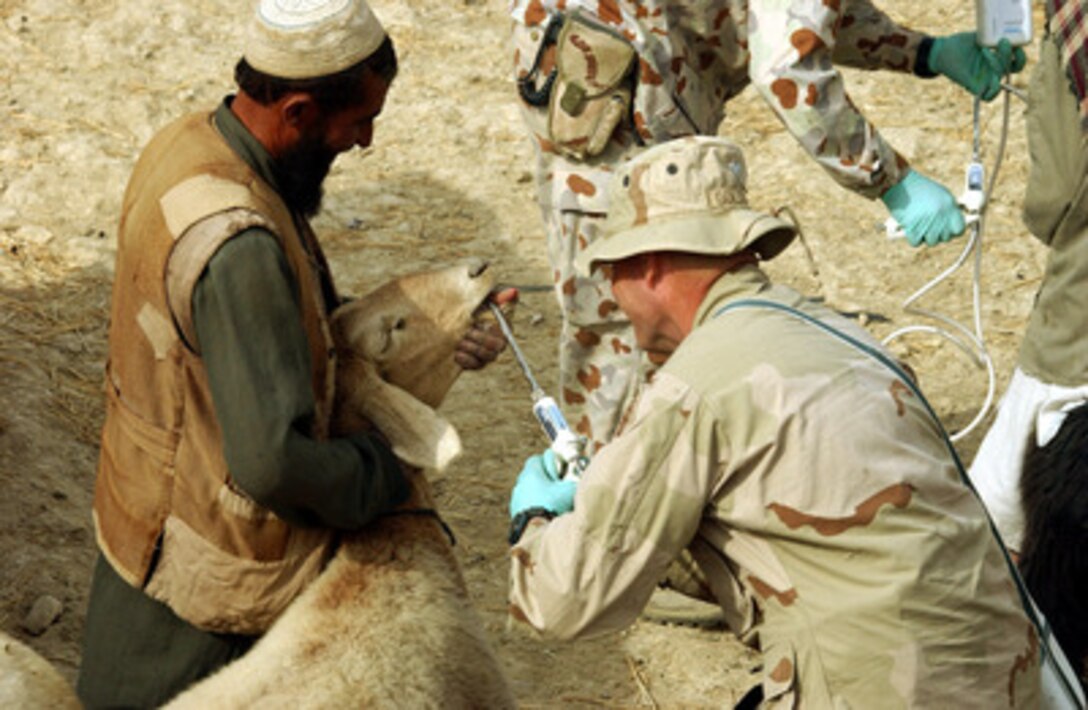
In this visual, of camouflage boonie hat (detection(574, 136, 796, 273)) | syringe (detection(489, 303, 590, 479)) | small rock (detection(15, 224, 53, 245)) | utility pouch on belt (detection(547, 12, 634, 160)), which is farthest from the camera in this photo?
small rock (detection(15, 224, 53, 245))

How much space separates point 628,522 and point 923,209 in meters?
2.49

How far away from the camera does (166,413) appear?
Result: 3.46 m

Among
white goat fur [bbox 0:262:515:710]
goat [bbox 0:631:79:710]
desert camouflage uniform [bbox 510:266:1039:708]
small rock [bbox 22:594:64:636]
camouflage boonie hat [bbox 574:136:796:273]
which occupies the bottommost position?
small rock [bbox 22:594:64:636]

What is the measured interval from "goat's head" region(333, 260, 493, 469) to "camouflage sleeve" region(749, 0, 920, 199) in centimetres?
133

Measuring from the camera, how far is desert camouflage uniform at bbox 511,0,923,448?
4.83m

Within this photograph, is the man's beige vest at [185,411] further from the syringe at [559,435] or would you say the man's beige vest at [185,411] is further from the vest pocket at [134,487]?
the syringe at [559,435]

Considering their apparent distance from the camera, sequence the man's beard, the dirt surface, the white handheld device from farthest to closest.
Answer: the dirt surface, the white handheld device, the man's beard

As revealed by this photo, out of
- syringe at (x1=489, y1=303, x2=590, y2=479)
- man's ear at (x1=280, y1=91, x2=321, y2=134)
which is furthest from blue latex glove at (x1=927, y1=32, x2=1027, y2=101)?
man's ear at (x1=280, y1=91, x2=321, y2=134)

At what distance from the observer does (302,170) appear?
11.9ft

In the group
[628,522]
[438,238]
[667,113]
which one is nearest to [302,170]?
[628,522]

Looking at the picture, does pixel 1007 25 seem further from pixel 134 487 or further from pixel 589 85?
pixel 134 487

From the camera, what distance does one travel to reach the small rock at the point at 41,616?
5.42 metres

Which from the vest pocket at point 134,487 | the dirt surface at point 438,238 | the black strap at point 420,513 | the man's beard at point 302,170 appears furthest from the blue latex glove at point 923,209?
the vest pocket at point 134,487

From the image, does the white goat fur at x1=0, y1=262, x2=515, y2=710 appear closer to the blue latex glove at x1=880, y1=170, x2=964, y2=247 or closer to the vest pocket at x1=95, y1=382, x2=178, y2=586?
the vest pocket at x1=95, y1=382, x2=178, y2=586
